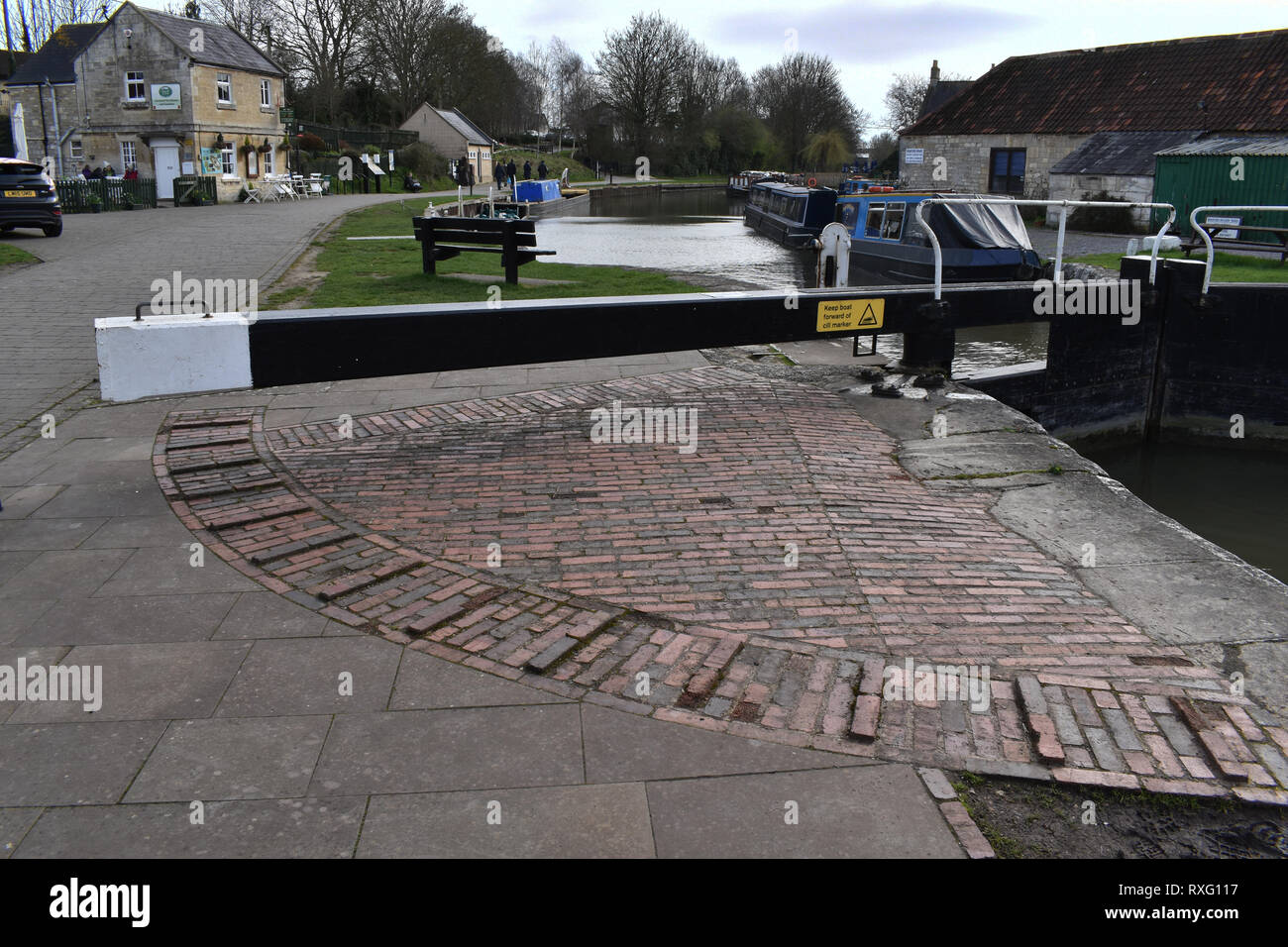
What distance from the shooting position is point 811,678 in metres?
3.88

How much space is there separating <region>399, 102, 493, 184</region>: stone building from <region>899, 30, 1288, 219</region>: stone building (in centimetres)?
2651

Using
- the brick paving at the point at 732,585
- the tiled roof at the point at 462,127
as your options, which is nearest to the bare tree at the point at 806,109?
the tiled roof at the point at 462,127

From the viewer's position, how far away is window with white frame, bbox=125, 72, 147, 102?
39781 millimetres

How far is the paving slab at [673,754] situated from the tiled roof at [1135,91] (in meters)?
36.1

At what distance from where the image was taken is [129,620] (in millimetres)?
4336

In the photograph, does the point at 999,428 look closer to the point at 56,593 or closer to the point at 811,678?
the point at 811,678

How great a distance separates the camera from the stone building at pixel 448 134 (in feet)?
192

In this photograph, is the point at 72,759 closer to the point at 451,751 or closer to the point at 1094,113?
the point at 451,751

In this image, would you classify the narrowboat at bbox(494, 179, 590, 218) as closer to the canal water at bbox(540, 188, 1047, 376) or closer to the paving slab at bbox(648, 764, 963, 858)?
the canal water at bbox(540, 188, 1047, 376)

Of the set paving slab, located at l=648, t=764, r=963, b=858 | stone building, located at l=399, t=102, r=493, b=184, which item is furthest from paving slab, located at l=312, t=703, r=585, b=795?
stone building, located at l=399, t=102, r=493, b=184

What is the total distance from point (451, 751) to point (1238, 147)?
103 feet

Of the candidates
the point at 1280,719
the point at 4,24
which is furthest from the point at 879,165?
the point at 1280,719

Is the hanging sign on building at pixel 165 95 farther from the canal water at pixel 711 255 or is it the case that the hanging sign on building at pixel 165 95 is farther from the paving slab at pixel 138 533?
the paving slab at pixel 138 533

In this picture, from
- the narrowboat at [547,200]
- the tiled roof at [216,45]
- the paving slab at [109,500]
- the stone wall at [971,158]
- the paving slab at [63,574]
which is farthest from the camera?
the narrowboat at [547,200]
